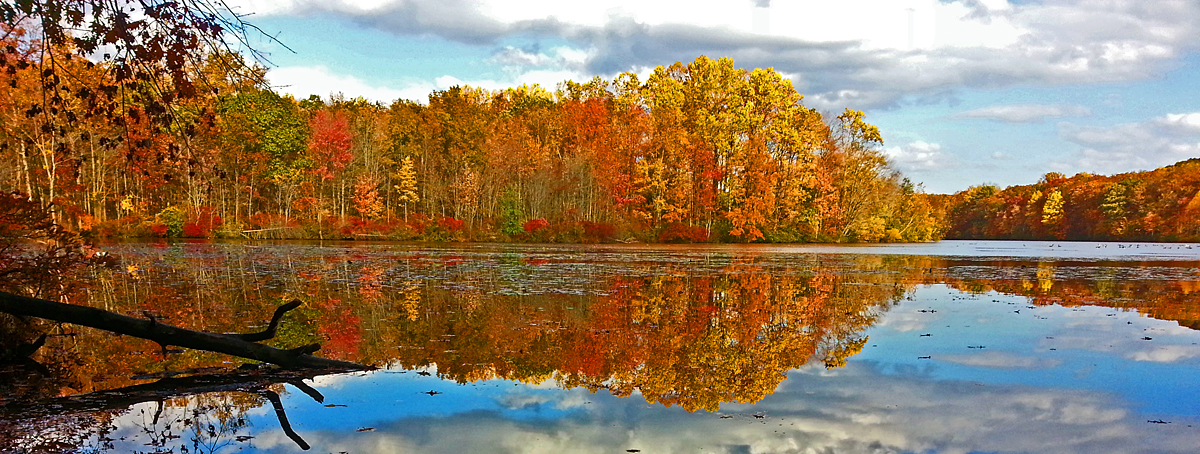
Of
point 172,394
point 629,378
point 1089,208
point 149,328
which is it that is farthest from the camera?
point 1089,208

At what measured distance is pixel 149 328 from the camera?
22.1 ft

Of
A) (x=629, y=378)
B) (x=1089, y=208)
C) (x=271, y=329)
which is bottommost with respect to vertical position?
(x=629, y=378)

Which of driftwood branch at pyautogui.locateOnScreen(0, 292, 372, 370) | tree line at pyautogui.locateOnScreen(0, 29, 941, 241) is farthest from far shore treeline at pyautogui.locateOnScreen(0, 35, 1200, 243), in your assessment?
driftwood branch at pyautogui.locateOnScreen(0, 292, 372, 370)

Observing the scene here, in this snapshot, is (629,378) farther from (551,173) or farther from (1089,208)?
(1089,208)

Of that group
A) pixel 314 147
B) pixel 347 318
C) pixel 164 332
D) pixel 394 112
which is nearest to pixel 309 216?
pixel 314 147

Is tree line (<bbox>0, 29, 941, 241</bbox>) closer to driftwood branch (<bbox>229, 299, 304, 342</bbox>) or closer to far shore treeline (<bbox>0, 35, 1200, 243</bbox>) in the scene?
far shore treeline (<bbox>0, 35, 1200, 243</bbox>)

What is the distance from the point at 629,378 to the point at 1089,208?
108 meters

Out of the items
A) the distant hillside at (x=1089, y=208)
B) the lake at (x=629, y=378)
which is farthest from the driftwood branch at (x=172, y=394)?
the distant hillside at (x=1089, y=208)

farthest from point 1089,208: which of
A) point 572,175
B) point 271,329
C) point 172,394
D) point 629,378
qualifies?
point 172,394

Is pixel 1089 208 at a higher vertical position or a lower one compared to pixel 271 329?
higher

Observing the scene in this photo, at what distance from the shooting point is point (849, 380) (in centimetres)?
776

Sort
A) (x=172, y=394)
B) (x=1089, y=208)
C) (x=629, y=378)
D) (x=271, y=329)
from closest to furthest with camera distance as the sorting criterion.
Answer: (x=172, y=394) < (x=271, y=329) < (x=629, y=378) < (x=1089, y=208)

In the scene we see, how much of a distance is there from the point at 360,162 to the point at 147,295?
42299 mm

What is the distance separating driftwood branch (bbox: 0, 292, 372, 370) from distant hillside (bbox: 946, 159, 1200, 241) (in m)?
95.1
